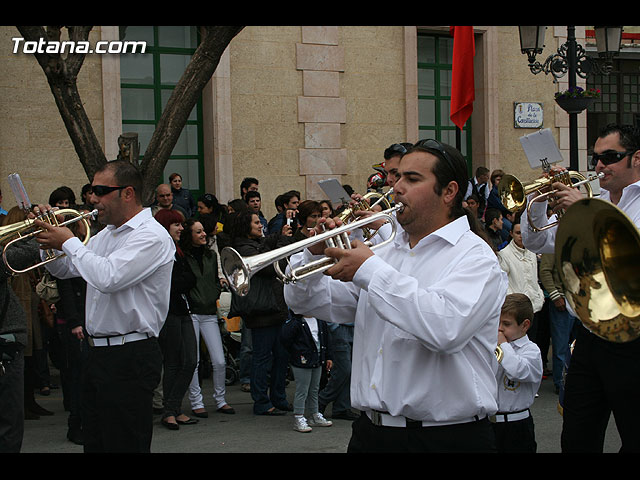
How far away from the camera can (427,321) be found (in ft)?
9.23

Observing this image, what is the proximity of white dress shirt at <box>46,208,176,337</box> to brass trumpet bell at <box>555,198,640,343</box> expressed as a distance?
2293 millimetres

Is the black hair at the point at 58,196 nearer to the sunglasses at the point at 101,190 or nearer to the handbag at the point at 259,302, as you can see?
the handbag at the point at 259,302

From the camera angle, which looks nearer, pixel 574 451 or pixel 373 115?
pixel 574 451

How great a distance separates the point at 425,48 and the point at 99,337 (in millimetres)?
12295

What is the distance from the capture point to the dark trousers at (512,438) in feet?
15.1

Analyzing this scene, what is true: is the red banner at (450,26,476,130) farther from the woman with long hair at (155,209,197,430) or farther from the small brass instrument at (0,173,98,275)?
the small brass instrument at (0,173,98,275)

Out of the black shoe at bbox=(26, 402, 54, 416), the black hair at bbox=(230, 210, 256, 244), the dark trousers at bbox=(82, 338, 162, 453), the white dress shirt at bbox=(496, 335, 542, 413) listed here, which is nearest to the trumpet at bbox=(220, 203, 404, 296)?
the dark trousers at bbox=(82, 338, 162, 453)

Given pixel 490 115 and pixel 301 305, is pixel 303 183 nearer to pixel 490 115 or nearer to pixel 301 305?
pixel 490 115

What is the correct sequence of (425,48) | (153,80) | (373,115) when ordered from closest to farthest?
(153,80) < (373,115) < (425,48)

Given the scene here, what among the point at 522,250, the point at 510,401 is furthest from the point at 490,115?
the point at 510,401

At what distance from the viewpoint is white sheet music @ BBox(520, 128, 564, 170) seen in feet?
19.6

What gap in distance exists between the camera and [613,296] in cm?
345

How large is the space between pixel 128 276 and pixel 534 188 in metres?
2.72

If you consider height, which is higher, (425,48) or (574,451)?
(425,48)
